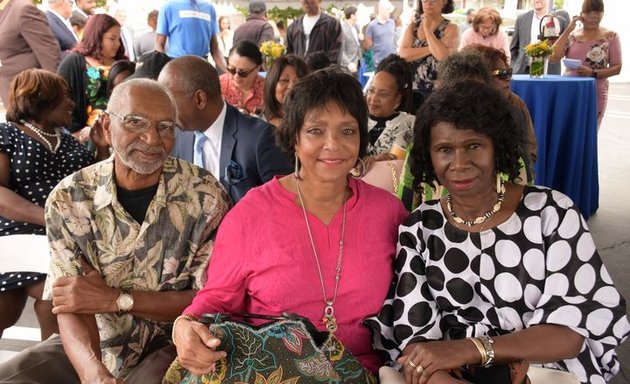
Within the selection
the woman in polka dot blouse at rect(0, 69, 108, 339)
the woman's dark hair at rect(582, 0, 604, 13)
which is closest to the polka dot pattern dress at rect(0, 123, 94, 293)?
the woman in polka dot blouse at rect(0, 69, 108, 339)

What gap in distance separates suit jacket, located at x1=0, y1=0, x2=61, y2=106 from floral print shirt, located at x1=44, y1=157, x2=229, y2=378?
3541mm

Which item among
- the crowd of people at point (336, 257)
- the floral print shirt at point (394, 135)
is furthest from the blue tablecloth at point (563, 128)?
the crowd of people at point (336, 257)

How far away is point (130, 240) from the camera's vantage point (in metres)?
1.99

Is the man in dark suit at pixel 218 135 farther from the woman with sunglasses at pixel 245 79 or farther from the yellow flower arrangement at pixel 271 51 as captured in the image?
the yellow flower arrangement at pixel 271 51

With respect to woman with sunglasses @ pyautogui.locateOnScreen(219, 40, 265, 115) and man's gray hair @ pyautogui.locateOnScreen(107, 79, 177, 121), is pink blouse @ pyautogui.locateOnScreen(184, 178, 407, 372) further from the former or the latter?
woman with sunglasses @ pyautogui.locateOnScreen(219, 40, 265, 115)

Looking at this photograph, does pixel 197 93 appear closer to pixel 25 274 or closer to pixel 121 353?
pixel 25 274

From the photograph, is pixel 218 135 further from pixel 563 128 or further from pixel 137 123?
pixel 563 128

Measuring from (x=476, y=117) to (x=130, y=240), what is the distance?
1.22 m

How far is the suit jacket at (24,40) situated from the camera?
493 centimetres

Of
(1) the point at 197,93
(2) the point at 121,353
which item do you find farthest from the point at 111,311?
(1) the point at 197,93

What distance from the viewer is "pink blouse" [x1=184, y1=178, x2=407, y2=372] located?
1.82 m

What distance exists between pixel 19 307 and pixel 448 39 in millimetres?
3648

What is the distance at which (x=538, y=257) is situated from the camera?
1711mm

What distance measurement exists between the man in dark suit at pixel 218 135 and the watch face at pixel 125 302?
0.84 m
